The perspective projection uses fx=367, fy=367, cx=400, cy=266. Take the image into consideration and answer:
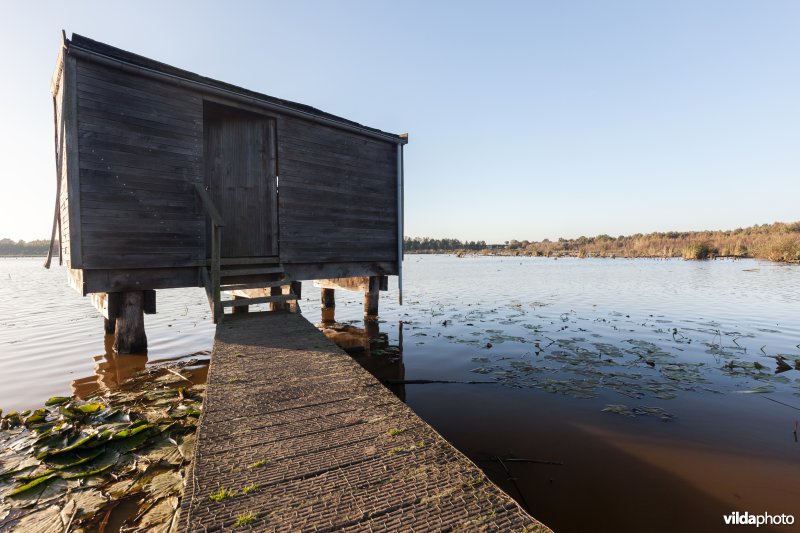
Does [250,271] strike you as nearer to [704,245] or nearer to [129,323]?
[129,323]

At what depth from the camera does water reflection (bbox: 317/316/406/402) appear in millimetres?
6409

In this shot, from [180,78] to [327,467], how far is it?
25.9 feet

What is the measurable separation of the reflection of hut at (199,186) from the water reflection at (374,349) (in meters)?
1.66

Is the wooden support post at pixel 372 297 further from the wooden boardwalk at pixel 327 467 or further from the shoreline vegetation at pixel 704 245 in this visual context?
the shoreline vegetation at pixel 704 245

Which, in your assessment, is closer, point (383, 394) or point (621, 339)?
point (383, 394)

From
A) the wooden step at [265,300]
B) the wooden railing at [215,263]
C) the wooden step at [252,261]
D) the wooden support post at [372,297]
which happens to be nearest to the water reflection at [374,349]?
the wooden support post at [372,297]

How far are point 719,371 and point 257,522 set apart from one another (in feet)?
25.1

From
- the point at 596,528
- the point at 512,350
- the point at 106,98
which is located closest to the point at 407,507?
the point at 596,528

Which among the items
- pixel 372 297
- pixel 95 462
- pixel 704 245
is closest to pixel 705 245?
pixel 704 245

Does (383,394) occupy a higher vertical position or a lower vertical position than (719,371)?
higher

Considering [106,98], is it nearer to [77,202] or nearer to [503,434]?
[77,202]

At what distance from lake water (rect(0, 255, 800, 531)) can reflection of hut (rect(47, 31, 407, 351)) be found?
185cm

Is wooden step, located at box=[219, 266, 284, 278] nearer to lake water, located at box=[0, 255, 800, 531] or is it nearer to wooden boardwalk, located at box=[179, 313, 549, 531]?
lake water, located at box=[0, 255, 800, 531]

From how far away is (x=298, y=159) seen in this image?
356 inches
